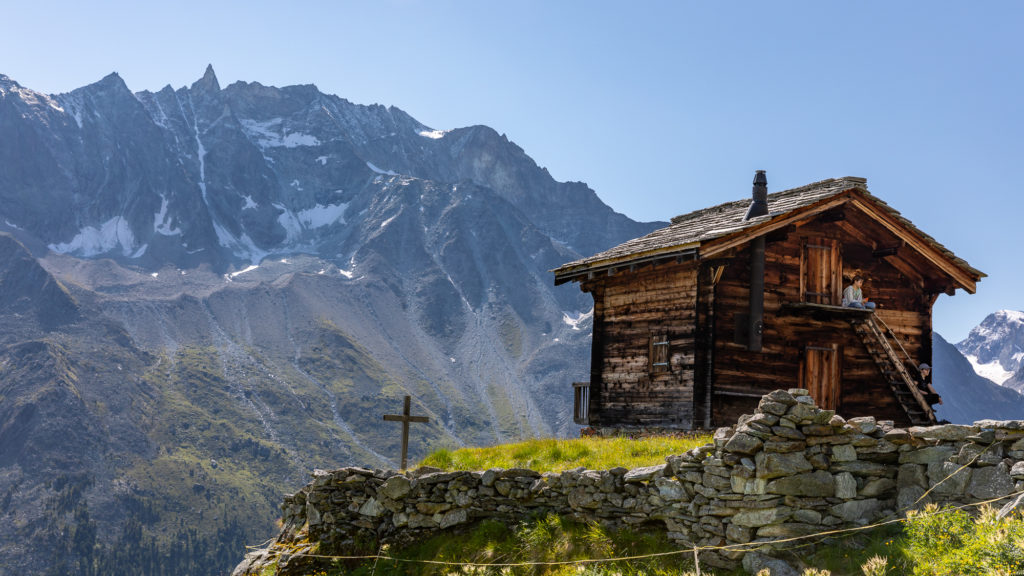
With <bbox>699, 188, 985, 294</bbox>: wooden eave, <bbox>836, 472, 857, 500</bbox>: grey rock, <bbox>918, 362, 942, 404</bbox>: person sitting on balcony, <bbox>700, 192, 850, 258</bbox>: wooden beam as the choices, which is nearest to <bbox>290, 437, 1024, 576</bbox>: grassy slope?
<bbox>836, 472, 857, 500</bbox>: grey rock

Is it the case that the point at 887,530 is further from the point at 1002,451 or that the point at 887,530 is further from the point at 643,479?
the point at 643,479

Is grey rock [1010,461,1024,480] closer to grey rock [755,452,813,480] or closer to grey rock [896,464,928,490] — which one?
grey rock [896,464,928,490]

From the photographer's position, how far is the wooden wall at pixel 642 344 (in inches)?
899

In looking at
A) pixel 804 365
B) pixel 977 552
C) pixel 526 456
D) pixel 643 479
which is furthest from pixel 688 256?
pixel 977 552

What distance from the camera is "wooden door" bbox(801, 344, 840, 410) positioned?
927 inches

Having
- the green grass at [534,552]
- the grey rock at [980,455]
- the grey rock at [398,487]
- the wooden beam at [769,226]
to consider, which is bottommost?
the green grass at [534,552]

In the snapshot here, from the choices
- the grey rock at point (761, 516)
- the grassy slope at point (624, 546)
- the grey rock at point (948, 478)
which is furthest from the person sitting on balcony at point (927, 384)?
the grey rock at point (761, 516)

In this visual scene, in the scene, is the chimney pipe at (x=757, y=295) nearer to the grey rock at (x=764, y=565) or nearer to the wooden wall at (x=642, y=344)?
the wooden wall at (x=642, y=344)

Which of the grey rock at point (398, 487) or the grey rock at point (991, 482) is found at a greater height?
the grey rock at point (991, 482)

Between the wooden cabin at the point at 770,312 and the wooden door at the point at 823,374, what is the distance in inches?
1.2

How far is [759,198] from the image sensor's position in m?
24.0

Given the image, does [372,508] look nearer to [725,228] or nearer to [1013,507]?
[1013,507]

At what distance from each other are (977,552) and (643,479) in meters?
6.17

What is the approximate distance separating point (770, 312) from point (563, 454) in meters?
8.74
